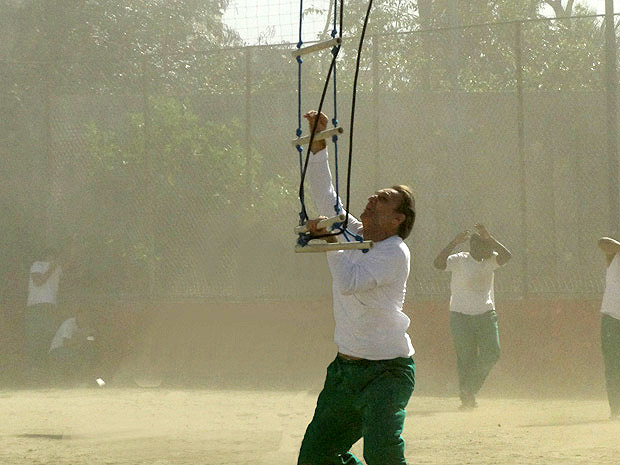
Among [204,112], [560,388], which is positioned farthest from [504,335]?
[204,112]

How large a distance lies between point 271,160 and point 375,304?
10.6m

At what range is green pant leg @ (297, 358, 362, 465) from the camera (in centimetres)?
518

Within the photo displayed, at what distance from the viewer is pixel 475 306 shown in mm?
11406

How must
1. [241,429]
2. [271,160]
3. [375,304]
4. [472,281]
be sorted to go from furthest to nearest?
[271,160]
[472,281]
[241,429]
[375,304]

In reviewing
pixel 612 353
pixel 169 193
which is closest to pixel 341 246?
pixel 612 353

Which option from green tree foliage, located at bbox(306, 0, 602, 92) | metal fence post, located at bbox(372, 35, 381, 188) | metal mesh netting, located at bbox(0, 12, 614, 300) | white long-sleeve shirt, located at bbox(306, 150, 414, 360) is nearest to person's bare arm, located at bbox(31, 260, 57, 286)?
metal mesh netting, located at bbox(0, 12, 614, 300)

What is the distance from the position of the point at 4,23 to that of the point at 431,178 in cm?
896

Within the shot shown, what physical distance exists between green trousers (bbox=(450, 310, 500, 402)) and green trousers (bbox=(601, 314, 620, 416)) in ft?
3.51

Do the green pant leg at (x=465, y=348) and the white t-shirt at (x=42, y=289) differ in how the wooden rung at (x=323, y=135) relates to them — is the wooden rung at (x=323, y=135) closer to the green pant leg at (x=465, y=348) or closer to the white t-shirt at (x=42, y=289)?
the green pant leg at (x=465, y=348)

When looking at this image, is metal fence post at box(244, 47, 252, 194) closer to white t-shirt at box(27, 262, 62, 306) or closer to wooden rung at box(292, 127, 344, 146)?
white t-shirt at box(27, 262, 62, 306)

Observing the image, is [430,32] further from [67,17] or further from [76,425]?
[67,17]

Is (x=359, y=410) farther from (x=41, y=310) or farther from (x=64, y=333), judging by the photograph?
(x=41, y=310)

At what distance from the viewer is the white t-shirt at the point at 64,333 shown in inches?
554

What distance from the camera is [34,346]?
14.4 metres
